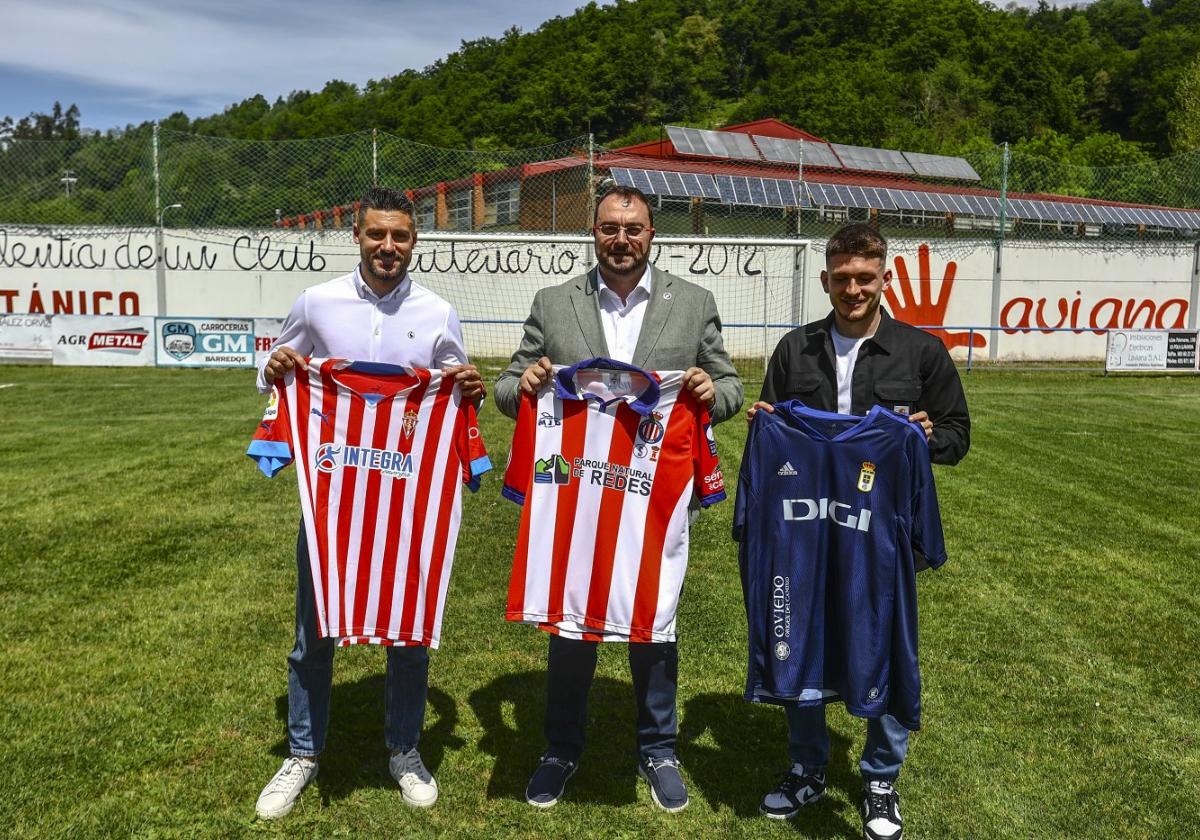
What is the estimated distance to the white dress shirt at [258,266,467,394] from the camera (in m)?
3.28

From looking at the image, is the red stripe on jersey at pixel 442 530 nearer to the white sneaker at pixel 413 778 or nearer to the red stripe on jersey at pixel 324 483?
the red stripe on jersey at pixel 324 483

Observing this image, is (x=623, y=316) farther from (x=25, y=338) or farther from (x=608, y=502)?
(x=25, y=338)

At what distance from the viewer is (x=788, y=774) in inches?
132

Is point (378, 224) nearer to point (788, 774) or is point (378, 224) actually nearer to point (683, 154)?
point (788, 774)

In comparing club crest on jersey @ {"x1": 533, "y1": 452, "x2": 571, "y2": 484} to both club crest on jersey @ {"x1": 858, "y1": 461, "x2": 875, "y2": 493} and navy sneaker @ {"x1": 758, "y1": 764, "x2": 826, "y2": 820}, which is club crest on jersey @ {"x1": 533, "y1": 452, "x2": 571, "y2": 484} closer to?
club crest on jersey @ {"x1": 858, "y1": 461, "x2": 875, "y2": 493}

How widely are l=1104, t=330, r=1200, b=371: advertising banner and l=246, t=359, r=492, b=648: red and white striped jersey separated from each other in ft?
60.8

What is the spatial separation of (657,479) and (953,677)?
7.21ft

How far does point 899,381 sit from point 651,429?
84 centimetres

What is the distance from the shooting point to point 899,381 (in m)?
3.10

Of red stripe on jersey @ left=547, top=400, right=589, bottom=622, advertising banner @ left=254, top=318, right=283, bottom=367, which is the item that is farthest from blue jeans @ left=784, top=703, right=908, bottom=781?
advertising banner @ left=254, top=318, right=283, bottom=367

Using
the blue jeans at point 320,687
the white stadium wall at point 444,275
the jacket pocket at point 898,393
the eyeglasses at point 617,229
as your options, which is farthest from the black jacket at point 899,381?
the white stadium wall at point 444,275

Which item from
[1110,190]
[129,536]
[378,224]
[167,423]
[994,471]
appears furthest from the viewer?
[1110,190]

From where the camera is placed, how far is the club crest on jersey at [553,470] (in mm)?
3240

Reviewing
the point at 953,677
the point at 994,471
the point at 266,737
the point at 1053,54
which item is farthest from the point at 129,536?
the point at 1053,54
